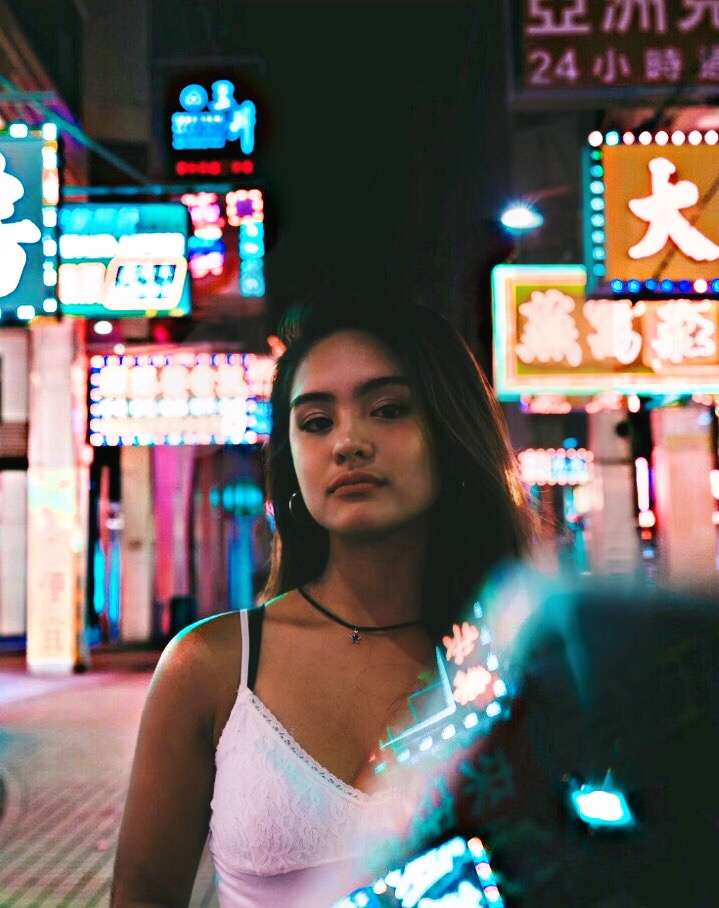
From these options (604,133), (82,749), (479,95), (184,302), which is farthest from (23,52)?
(82,749)

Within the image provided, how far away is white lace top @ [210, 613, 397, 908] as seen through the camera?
127cm

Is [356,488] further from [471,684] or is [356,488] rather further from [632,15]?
[632,15]

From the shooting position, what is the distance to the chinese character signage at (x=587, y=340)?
11023 millimetres

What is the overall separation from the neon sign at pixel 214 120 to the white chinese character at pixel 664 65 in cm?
762

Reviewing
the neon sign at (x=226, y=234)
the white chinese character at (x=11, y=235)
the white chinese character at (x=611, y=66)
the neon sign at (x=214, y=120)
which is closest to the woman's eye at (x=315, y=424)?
the white chinese character at (x=11, y=235)

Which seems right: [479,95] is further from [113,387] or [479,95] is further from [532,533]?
[532,533]

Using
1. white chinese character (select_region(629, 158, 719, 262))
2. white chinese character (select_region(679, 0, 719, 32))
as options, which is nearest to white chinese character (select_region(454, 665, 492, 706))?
white chinese character (select_region(629, 158, 719, 262))

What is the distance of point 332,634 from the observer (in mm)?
1423

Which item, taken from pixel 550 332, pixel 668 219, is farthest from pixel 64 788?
pixel 550 332

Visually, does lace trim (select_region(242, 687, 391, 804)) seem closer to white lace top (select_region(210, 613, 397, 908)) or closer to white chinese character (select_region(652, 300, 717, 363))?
white lace top (select_region(210, 613, 397, 908))

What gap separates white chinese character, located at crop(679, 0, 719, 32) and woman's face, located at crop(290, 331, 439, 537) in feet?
22.1

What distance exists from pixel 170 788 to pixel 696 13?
7294 mm

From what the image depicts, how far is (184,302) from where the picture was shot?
10.5m

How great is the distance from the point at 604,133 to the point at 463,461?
23.0ft
